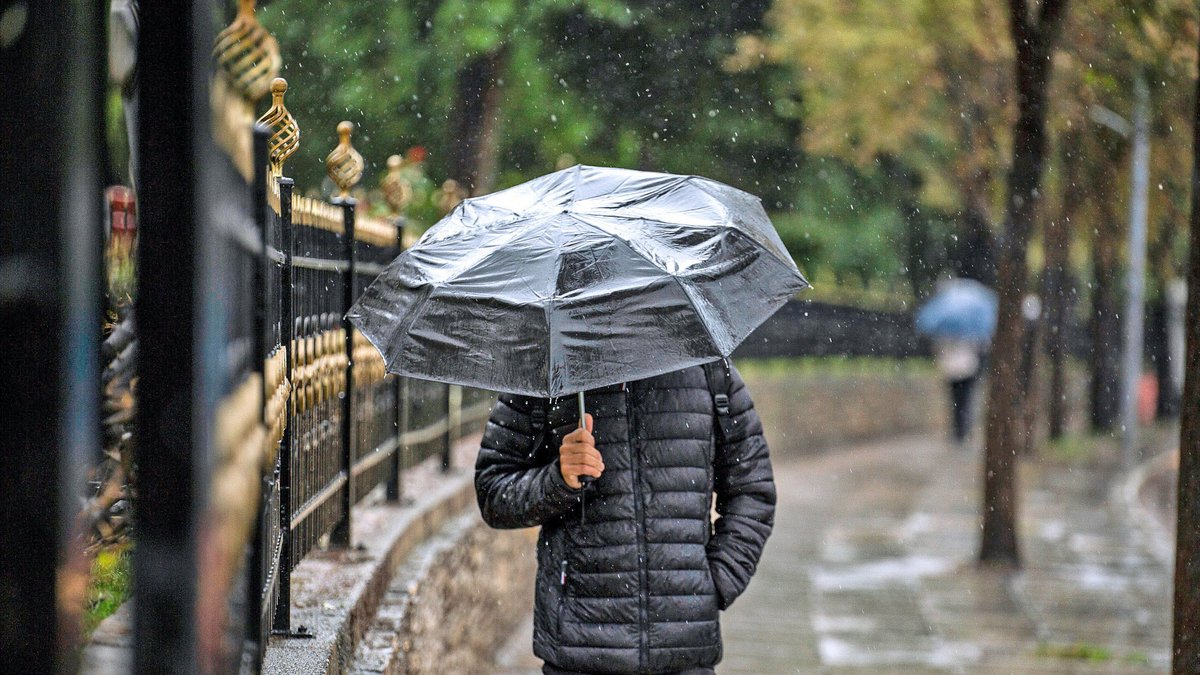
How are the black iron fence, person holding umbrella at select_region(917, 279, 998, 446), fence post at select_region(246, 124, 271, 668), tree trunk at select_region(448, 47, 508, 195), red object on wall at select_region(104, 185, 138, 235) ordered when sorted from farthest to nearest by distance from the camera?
1. person holding umbrella at select_region(917, 279, 998, 446)
2. tree trunk at select_region(448, 47, 508, 195)
3. the black iron fence
4. red object on wall at select_region(104, 185, 138, 235)
5. fence post at select_region(246, 124, 271, 668)

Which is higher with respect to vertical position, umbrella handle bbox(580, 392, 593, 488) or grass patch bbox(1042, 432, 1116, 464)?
umbrella handle bbox(580, 392, 593, 488)

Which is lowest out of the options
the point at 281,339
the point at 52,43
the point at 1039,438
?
the point at 1039,438

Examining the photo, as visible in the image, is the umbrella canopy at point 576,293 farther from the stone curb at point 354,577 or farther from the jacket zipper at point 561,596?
the stone curb at point 354,577

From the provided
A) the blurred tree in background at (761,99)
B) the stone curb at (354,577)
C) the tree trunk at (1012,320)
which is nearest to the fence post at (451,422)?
the stone curb at (354,577)

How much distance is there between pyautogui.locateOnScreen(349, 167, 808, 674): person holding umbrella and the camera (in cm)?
376

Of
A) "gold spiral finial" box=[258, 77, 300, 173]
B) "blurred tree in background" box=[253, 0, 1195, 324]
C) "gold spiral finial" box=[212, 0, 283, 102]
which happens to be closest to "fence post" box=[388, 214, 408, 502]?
"gold spiral finial" box=[258, 77, 300, 173]

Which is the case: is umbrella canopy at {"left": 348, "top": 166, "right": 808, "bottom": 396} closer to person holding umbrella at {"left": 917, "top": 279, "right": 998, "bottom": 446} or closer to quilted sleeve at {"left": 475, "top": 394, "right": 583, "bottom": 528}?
quilted sleeve at {"left": 475, "top": 394, "right": 583, "bottom": 528}

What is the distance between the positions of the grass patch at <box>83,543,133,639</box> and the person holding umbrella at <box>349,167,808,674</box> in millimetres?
1140

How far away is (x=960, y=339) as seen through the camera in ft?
68.0

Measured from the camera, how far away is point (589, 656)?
383cm

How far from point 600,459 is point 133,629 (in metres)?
2.18

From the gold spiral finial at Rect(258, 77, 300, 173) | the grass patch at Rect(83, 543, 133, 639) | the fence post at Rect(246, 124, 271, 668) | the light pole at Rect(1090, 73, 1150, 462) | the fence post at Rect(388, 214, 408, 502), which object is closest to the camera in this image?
the fence post at Rect(246, 124, 271, 668)

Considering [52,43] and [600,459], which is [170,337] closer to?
[52,43]

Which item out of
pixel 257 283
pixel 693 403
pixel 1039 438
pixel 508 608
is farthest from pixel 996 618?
pixel 1039 438
